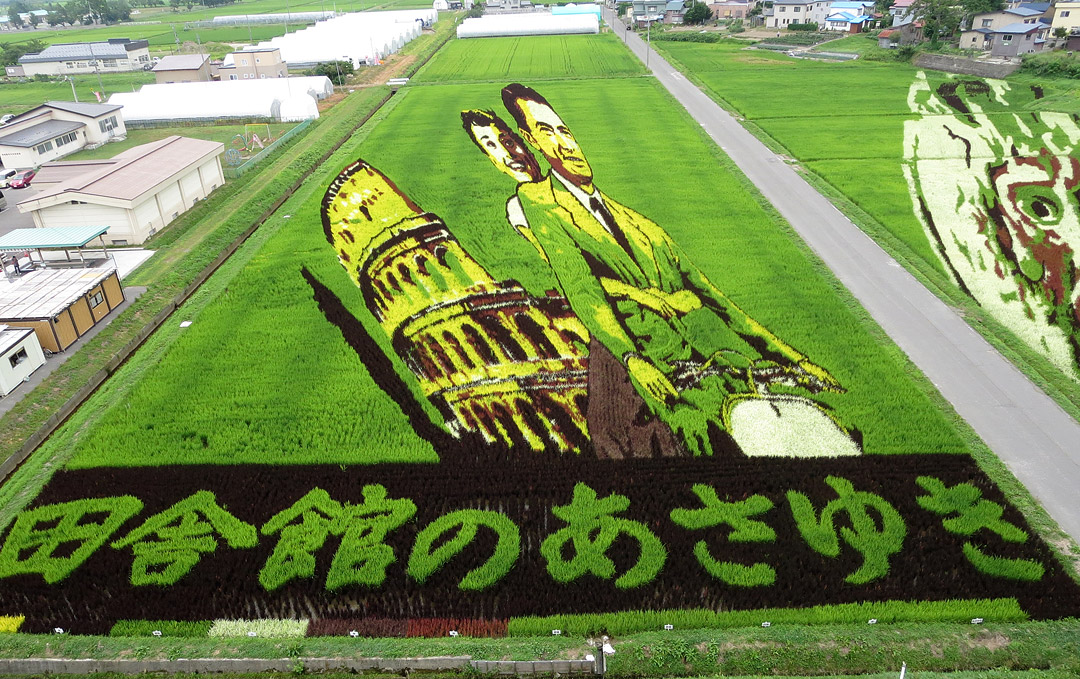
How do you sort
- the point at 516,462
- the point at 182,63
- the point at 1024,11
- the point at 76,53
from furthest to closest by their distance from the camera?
1. the point at 76,53
2. the point at 182,63
3. the point at 1024,11
4. the point at 516,462

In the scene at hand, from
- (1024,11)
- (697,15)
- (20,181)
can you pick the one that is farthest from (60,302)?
(697,15)

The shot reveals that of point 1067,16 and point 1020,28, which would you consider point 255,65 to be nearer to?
point 1020,28

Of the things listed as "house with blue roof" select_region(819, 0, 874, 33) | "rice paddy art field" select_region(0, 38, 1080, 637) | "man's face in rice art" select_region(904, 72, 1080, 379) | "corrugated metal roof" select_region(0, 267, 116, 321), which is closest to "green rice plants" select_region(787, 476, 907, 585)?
"rice paddy art field" select_region(0, 38, 1080, 637)

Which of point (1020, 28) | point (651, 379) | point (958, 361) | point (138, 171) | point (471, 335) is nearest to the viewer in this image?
point (651, 379)

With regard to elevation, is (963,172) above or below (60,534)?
above

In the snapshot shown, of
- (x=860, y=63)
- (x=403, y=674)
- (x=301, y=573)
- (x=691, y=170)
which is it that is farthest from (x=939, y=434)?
(x=860, y=63)

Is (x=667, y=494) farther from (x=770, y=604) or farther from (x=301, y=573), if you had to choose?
(x=301, y=573)

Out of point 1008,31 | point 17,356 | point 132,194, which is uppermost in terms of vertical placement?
point 1008,31
